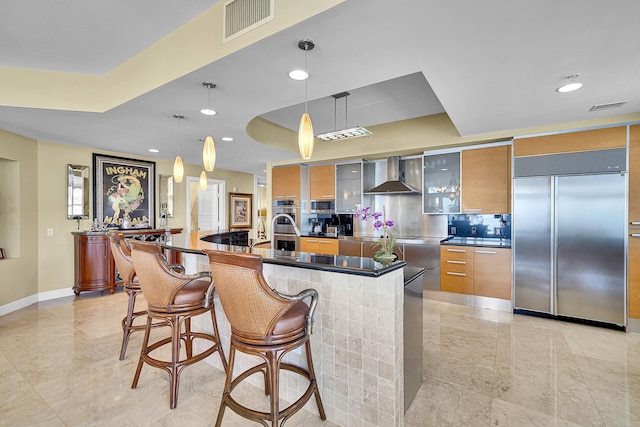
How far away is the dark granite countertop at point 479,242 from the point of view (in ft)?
13.0

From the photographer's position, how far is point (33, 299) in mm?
4273

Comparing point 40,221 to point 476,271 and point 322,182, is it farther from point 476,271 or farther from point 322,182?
point 476,271

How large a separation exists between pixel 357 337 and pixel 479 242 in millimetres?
3229

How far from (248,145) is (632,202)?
4.84 meters

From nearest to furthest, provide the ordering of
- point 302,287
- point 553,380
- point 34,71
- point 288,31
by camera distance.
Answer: point 288,31 < point 302,287 < point 553,380 < point 34,71

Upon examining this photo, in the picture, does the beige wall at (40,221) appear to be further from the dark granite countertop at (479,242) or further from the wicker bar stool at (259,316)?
the dark granite countertop at (479,242)

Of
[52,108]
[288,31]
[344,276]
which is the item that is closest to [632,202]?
[344,276]

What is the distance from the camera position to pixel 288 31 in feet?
5.73

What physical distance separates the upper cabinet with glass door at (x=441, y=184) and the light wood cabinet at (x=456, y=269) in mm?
616

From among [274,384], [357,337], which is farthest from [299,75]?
[274,384]

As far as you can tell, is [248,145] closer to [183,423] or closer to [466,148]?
[466,148]

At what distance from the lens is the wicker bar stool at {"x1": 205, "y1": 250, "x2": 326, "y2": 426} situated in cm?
142

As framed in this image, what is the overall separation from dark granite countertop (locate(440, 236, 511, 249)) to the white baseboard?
5789 millimetres

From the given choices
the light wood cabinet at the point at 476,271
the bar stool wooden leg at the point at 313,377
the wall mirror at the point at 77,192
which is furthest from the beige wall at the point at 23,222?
the light wood cabinet at the point at 476,271
